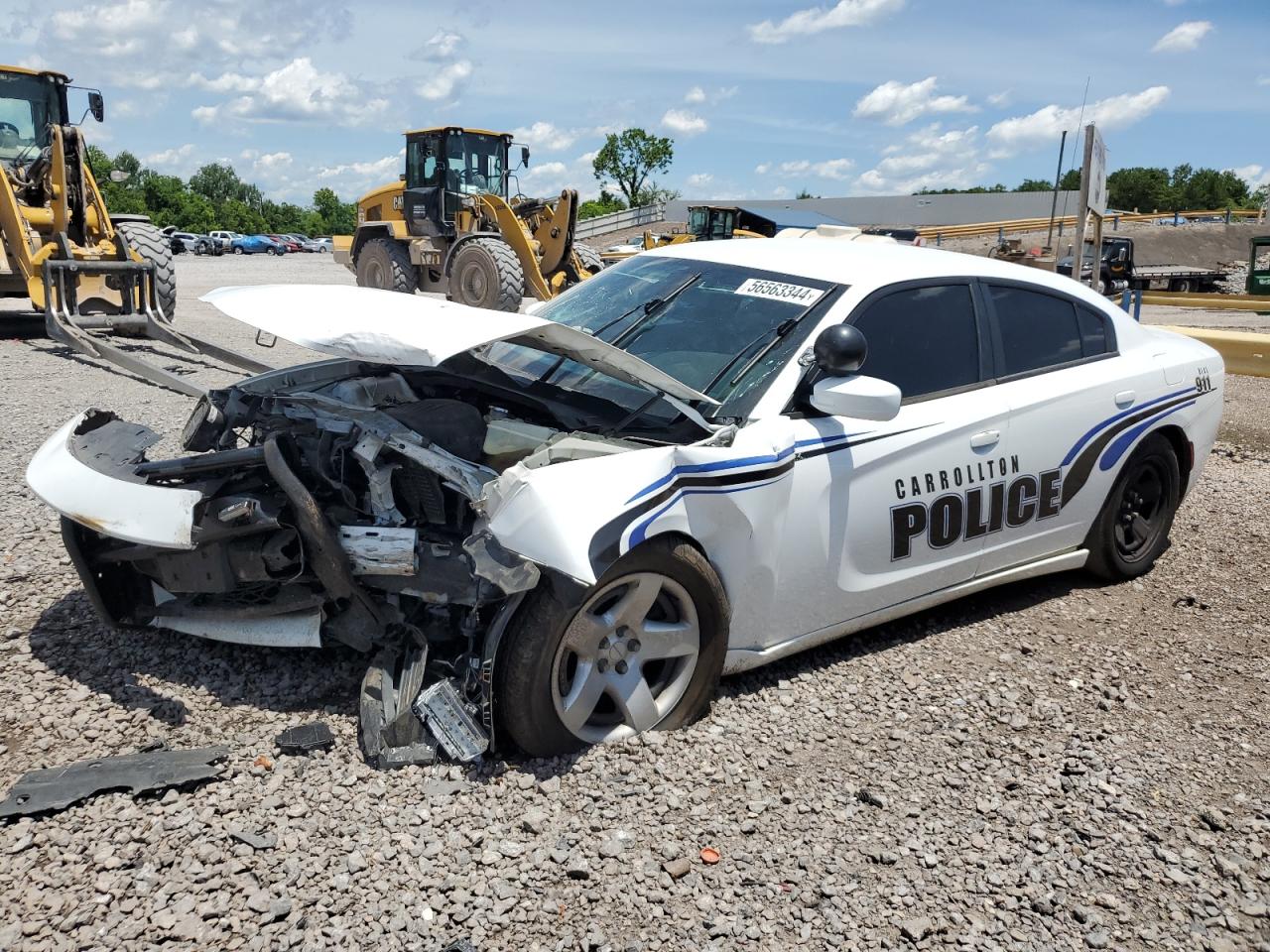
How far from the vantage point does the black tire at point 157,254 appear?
13.0 meters

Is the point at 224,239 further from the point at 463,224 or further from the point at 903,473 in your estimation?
the point at 903,473

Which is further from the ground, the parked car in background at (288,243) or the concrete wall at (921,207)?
the concrete wall at (921,207)

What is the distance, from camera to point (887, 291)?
405 cm

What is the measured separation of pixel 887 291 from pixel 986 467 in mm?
805

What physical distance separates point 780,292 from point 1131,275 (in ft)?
86.4

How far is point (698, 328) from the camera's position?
4.00 meters

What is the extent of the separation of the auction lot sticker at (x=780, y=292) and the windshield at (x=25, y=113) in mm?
12881

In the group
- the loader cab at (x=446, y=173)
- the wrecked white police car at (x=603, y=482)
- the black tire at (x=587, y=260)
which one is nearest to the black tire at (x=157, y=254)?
the loader cab at (x=446, y=173)

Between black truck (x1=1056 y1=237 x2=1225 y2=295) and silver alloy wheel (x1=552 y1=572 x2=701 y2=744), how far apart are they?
22480 mm

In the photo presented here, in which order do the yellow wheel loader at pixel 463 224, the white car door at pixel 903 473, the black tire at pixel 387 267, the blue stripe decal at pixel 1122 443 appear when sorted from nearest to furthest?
the white car door at pixel 903 473 → the blue stripe decal at pixel 1122 443 → the yellow wheel loader at pixel 463 224 → the black tire at pixel 387 267

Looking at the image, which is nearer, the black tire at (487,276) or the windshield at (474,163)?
the black tire at (487,276)

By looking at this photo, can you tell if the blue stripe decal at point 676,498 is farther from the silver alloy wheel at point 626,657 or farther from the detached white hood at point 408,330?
the detached white hood at point 408,330

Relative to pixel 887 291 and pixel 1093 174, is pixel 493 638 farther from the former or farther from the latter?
pixel 1093 174

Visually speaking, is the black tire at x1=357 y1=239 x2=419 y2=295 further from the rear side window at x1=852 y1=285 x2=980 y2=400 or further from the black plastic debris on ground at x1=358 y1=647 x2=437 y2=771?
the black plastic debris on ground at x1=358 y1=647 x2=437 y2=771
